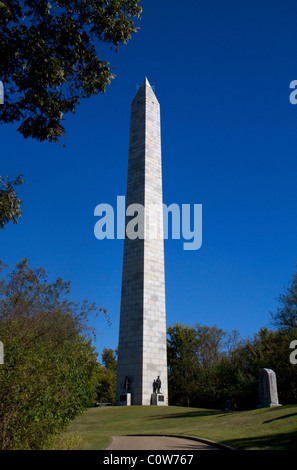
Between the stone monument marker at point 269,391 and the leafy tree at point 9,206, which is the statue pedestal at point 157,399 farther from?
the leafy tree at point 9,206

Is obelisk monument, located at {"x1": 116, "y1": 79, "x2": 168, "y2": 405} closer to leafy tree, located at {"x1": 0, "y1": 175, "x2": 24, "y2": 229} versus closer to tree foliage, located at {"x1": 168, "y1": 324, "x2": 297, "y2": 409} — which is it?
tree foliage, located at {"x1": 168, "y1": 324, "x2": 297, "y2": 409}

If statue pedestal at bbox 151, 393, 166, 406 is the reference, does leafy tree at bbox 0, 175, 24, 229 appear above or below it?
above

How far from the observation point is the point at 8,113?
14148mm

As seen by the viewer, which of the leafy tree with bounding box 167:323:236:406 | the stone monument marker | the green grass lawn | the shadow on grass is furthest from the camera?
the leafy tree with bounding box 167:323:236:406

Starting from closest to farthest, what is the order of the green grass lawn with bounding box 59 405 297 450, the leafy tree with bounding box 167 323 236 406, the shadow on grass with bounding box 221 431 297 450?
1. the shadow on grass with bounding box 221 431 297 450
2. the green grass lawn with bounding box 59 405 297 450
3. the leafy tree with bounding box 167 323 236 406

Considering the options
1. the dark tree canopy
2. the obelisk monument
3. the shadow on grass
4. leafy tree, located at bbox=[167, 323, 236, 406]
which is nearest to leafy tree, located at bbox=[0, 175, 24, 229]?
the dark tree canopy

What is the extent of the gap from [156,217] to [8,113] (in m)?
25.1

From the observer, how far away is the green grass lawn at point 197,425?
13.8 meters

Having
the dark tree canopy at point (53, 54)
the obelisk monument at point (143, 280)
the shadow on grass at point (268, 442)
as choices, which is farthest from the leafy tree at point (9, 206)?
the obelisk monument at point (143, 280)

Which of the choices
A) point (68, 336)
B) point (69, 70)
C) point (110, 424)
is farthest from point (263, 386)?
point (69, 70)

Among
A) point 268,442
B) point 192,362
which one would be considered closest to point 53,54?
point 268,442

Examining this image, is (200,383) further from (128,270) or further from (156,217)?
(156,217)

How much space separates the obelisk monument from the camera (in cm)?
3353

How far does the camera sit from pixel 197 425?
21094 millimetres
